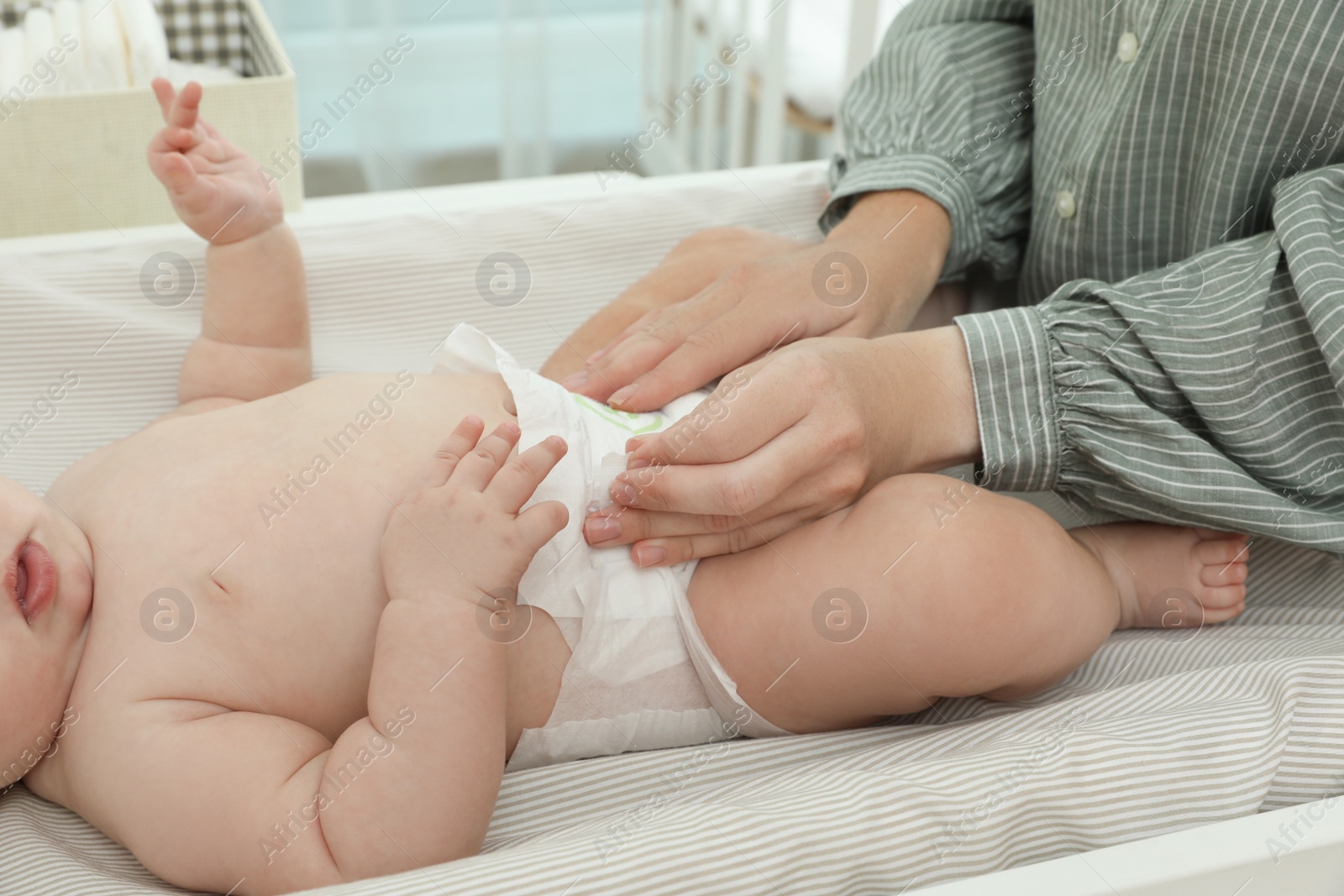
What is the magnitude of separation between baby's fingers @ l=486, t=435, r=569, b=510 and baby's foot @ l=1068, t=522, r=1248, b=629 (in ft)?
1.49

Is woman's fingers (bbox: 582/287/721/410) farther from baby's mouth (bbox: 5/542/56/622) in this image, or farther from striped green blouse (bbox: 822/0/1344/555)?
baby's mouth (bbox: 5/542/56/622)

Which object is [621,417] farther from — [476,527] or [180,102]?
[180,102]

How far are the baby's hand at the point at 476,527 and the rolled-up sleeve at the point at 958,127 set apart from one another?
1.80ft

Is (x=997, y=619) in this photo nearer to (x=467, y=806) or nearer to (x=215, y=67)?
(x=467, y=806)

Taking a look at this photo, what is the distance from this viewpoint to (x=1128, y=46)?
0.93 meters

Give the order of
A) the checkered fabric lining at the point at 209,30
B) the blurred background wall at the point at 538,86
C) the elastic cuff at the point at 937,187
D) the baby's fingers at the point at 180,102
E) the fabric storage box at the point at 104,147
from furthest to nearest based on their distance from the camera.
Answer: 1. the blurred background wall at the point at 538,86
2. the checkered fabric lining at the point at 209,30
3. the fabric storage box at the point at 104,147
4. the elastic cuff at the point at 937,187
5. the baby's fingers at the point at 180,102

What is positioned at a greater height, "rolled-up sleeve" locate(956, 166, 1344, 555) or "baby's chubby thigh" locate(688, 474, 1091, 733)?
"rolled-up sleeve" locate(956, 166, 1344, 555)

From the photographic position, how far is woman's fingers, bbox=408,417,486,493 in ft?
2.59

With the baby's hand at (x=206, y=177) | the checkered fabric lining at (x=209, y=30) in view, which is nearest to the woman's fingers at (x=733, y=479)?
the baby's hand at (x=206, y=177)

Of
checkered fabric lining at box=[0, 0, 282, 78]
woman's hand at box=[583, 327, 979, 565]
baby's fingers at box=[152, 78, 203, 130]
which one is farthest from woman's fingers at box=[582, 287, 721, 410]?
checkered fabric lining at box=[0, 0, 282, 78]

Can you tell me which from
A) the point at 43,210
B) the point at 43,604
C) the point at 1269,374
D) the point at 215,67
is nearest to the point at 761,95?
the point at 215,67

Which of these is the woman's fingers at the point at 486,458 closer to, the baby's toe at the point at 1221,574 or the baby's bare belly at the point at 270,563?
the baby's bare belly at the point at 270,563

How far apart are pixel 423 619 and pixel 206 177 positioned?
0.53m

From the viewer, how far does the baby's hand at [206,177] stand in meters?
0.97
